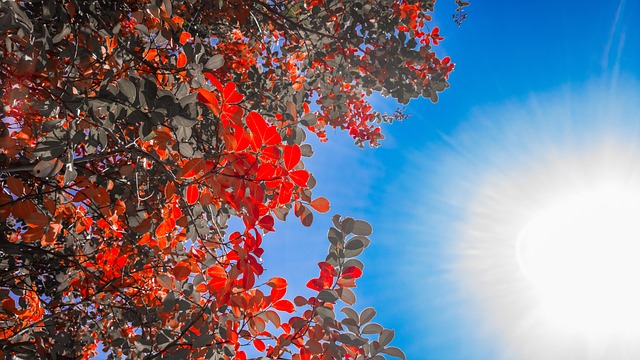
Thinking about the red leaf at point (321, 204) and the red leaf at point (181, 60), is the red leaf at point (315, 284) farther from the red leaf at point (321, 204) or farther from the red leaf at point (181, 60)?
the red leaf at point (181, 60)

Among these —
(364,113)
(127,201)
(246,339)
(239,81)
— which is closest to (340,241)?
(246,339)

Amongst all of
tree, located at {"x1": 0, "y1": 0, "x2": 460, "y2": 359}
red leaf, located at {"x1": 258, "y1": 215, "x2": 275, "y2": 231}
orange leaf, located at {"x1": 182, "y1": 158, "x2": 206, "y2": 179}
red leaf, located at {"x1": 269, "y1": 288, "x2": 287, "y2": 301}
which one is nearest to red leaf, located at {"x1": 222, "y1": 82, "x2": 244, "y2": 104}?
tree, located at {"x1": 0, "y1": 0, "x2": 460, "y2": 359}

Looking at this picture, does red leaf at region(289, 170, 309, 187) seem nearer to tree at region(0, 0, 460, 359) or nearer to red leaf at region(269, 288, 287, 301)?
tree at region(0, 0, 460, 359)

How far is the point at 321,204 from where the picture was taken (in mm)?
1555

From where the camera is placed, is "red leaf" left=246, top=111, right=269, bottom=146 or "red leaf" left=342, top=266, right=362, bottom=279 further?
"red leaf" left=342, top=266, right=362, bottom=279

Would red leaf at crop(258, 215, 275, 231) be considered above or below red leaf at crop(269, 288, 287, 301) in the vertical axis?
above

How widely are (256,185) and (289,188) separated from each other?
0.14 meters

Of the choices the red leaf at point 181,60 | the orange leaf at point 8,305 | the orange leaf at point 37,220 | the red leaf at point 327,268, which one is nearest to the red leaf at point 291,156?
the red leaf at point 327,268

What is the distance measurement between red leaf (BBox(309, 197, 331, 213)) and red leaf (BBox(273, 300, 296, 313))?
0.42 meters

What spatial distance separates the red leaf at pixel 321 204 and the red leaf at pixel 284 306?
0.42 meters

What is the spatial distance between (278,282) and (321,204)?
381mm

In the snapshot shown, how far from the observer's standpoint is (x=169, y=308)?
1753 mm

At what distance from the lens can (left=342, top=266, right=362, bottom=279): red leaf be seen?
1479 mm

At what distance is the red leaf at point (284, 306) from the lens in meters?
1.55
